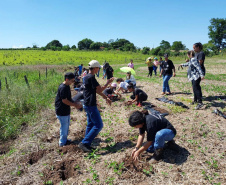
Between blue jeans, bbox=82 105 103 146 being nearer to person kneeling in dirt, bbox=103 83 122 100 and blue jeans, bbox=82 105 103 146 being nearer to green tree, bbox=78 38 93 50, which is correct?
person kneeling in dirt, bbox=103 83 122 100

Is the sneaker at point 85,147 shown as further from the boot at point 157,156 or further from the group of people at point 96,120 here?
the boot at point 157,156

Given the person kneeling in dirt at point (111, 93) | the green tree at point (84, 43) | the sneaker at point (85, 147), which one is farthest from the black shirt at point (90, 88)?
the green tree at point (84, 43)

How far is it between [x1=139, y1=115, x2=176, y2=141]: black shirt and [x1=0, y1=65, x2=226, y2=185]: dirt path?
636 millimetres

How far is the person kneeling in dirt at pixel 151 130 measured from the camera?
3.07 m

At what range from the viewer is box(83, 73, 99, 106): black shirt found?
3.58 m

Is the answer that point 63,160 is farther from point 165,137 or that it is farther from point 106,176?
point 165,137

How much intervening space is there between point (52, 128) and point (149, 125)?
3.49 metres

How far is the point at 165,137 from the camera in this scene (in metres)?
3.25

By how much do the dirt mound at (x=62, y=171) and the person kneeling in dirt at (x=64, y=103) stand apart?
0.73 meters

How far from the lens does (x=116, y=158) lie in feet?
11.9

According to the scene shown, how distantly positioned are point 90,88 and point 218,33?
86.1 metres

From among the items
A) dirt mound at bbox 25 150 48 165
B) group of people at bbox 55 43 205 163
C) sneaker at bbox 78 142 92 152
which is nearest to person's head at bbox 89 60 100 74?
group of people at bbox 55 43 205 163

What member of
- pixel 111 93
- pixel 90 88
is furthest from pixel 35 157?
pixel 111 93

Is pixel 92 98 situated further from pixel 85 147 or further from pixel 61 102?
pixel 85 147
